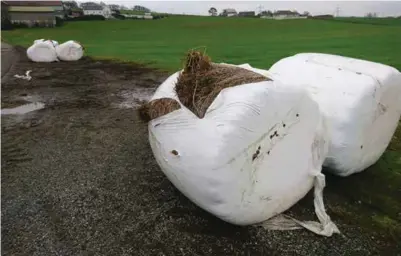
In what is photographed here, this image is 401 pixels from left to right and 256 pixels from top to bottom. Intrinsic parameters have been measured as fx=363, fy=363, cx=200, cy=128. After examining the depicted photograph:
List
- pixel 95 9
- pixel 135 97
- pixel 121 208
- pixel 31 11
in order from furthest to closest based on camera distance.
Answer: pixel 95 9
pixel 31 11
pixel 135 97
pixel 121 208

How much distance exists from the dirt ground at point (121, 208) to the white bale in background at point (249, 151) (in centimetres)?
29

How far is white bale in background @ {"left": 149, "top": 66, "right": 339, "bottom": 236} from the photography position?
3291 millimetres

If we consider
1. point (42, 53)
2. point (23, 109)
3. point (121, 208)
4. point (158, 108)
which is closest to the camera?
point (158, 108)

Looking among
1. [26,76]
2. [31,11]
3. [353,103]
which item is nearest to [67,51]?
[26,76]

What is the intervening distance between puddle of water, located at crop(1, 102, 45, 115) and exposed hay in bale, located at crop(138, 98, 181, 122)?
18.1 feet

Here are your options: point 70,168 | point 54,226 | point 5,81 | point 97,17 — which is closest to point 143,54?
point 5,81

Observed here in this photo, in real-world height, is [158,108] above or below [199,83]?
below

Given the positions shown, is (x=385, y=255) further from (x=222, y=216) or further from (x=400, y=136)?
(x=400, y=136)

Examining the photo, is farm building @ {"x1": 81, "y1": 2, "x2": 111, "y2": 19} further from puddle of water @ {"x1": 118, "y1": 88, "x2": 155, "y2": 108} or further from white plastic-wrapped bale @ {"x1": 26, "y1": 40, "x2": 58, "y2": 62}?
puddle of water @ {"x1": 118, "y1": 88, "x2": 155, "y2": 108}

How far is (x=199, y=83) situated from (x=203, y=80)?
58 mm

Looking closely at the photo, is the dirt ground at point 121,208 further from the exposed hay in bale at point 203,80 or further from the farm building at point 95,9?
the farm building at point 95,9

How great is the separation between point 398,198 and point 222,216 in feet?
8.01

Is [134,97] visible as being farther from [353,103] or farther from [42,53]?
[42,53]

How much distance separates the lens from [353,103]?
419cm
